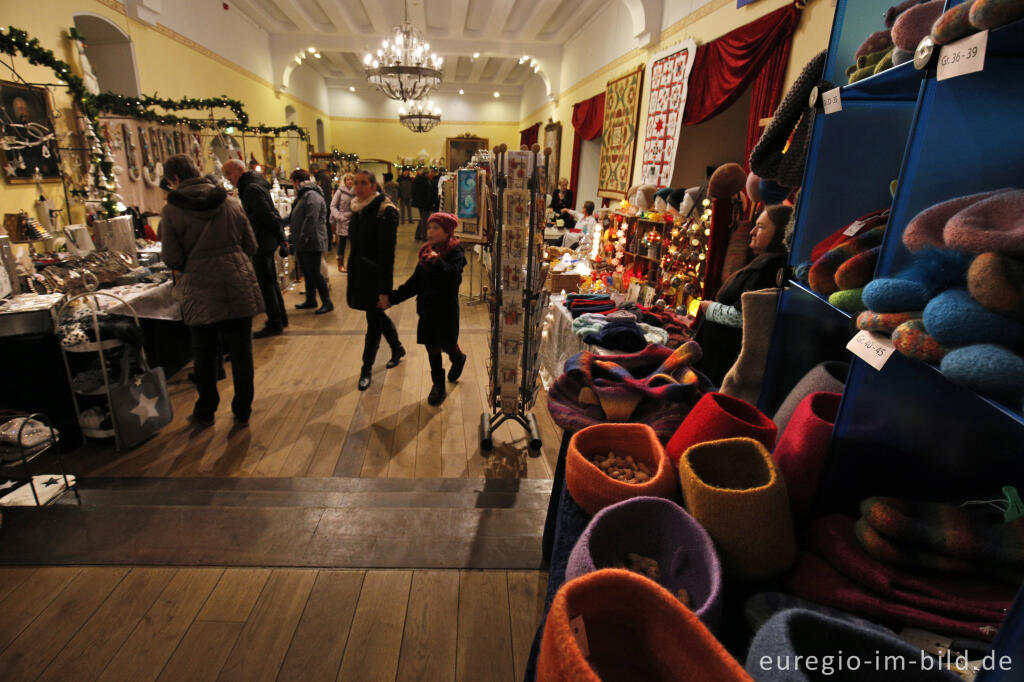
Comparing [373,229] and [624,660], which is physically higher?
[373,229]

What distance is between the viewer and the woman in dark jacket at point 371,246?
3.20 metres

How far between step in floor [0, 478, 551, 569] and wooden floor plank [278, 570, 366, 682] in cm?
8

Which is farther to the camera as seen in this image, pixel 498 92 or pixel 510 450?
pixel 498 92

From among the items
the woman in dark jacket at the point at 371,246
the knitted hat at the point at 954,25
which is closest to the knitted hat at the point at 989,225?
the knitted hat at the point at 954,25

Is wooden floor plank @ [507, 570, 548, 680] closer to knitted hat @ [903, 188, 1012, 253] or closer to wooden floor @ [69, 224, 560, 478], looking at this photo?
wooden floor @ [69, 224, 560, 478]

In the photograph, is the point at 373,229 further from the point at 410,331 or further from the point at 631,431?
the point at 631,431

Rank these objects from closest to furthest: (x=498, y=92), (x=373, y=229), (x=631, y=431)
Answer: (x=631, y=431), (x=373, y=229), (x=498, y=92)

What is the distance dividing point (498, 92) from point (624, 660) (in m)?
17.8

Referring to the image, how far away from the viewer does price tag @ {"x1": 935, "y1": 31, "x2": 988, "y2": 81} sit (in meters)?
0.65

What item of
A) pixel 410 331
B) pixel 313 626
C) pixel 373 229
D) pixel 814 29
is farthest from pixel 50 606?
pixel 814 29

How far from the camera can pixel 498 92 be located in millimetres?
16219

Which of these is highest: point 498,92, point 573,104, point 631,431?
point 498,92

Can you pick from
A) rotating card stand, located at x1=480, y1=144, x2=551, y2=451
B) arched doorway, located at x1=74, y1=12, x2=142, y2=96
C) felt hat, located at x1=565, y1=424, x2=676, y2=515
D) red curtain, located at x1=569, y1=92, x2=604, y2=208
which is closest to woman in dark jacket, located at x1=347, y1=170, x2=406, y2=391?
rotating card stand, located at x1=480, y1=144, x2=551, y2=451

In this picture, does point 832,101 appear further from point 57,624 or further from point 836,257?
point 57,624
